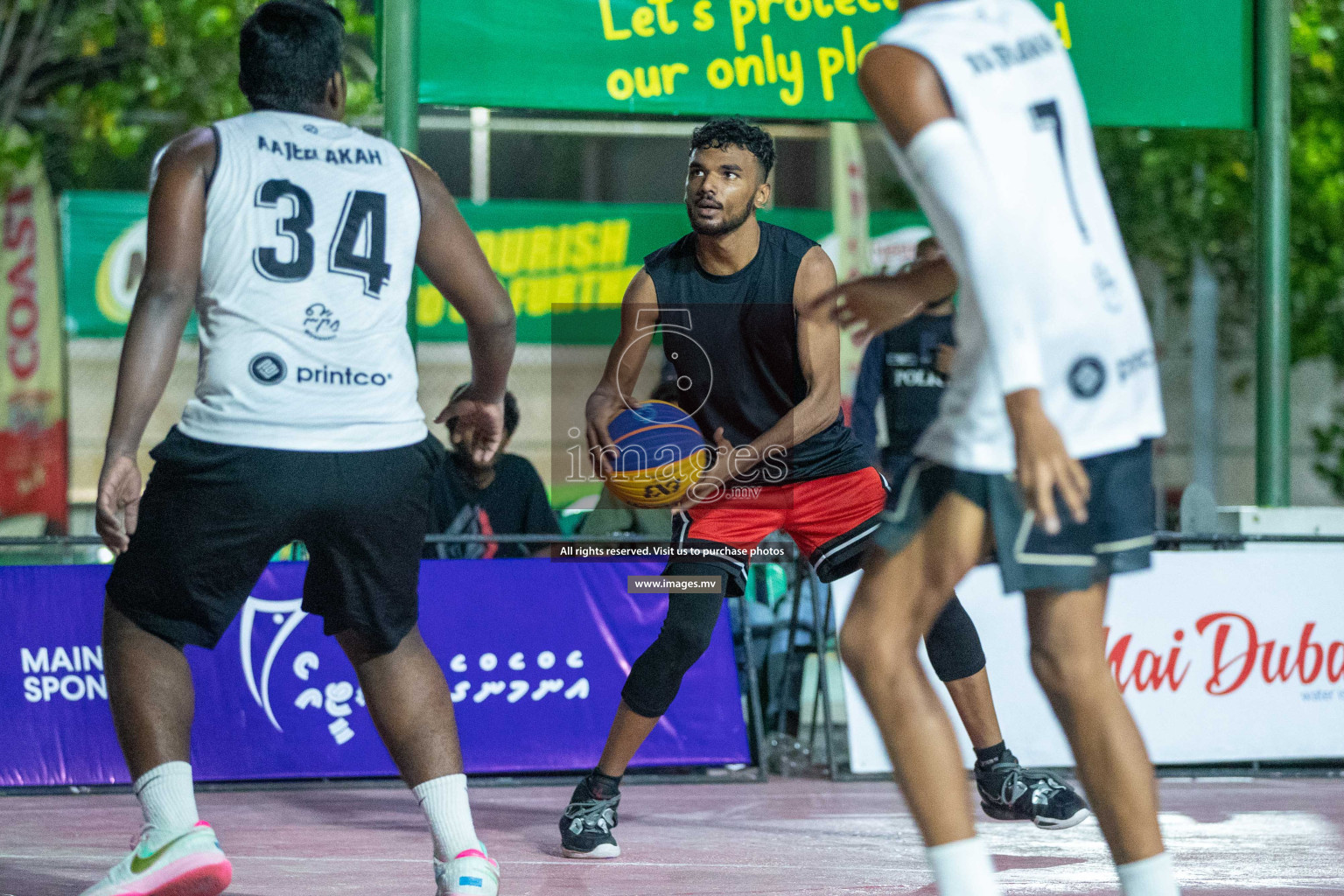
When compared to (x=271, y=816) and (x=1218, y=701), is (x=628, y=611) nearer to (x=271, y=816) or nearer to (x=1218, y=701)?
(x=271, y=816)

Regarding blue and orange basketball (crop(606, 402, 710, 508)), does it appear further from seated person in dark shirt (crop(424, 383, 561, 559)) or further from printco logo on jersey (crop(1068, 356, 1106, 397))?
printco logo on jersey (crop(1068, 356, 1106, 397))

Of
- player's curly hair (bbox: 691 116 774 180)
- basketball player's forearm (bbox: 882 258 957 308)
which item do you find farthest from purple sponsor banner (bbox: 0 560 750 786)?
basketball player's forearm (bbox: 882 258 957 308)

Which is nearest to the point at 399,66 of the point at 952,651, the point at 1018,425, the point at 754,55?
the point at 754,55

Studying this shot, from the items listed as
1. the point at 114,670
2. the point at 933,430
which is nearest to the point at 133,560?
the point at 114,670

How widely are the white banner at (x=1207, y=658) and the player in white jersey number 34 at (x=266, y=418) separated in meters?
3.46

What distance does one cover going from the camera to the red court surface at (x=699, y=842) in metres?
4.21

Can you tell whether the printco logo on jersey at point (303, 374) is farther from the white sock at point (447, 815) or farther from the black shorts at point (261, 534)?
the white sock at point (447, 815)

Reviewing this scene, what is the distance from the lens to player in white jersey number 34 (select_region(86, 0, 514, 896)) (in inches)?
129

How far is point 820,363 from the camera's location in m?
4.77

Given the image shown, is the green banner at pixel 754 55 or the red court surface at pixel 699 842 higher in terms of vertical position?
the green banner at pixel 754 55

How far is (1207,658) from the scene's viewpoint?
21.8 ft

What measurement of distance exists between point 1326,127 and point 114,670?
1311 cm

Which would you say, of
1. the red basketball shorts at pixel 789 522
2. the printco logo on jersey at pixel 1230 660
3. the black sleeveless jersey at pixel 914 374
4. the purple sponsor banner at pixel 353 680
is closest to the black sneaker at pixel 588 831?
the red basketball shorts at pixel 789 522

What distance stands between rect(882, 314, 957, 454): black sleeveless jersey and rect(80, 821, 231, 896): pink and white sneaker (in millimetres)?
5210
